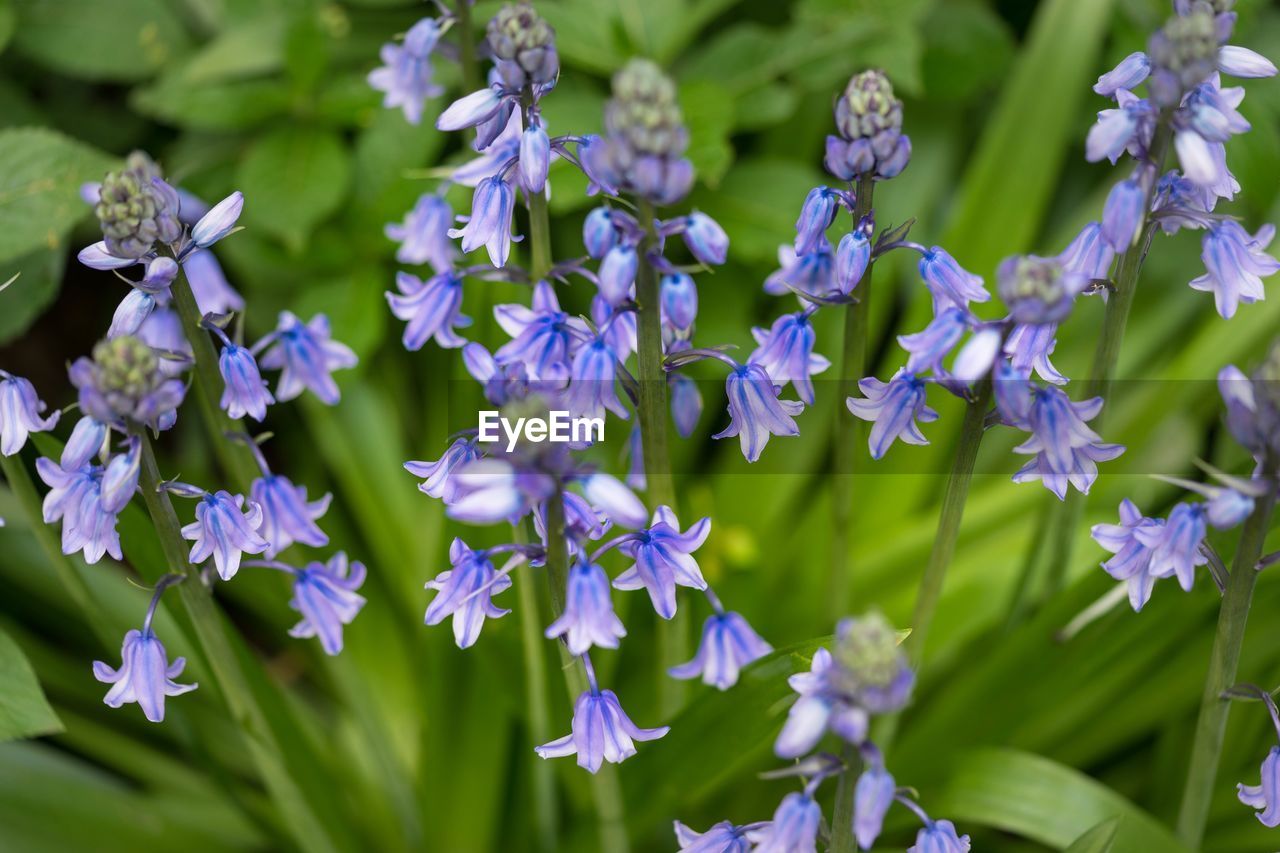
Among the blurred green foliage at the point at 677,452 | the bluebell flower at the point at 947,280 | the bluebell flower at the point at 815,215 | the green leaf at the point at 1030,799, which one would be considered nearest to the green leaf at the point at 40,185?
the blurred green foliage at the point at 677,452

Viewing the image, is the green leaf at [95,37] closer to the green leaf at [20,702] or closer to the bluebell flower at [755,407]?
the green leaf at [20,702]

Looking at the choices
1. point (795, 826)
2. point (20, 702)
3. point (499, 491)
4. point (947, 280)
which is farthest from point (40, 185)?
point (795, 826)

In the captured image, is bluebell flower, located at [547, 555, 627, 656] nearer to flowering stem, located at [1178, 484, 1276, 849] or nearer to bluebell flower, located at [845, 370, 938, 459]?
bluebell flower, located at [845, 370, 938, 459]

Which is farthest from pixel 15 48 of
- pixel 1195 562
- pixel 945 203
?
pixel 1195 562

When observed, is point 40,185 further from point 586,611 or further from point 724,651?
point 724,651

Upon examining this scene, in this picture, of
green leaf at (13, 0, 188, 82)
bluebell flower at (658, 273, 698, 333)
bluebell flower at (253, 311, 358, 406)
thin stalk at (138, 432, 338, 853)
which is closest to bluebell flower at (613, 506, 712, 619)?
bluebell flower at (658, 273, 698, 333)

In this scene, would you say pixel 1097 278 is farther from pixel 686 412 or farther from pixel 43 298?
pixel 43 298

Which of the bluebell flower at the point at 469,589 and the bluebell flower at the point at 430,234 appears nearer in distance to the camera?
the bluebell flower at the point at 469,589
